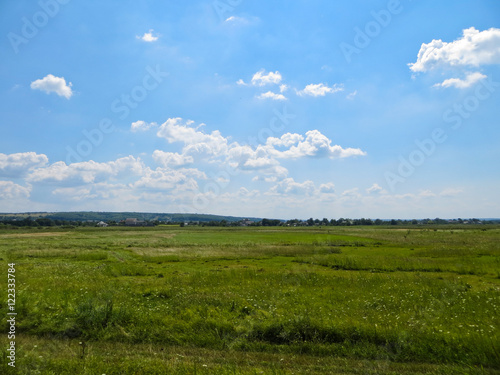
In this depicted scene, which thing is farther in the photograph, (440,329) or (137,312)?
(137,312)

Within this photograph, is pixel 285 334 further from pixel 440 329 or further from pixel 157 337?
pixel 440 329

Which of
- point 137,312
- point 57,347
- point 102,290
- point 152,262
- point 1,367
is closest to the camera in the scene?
point 1,367

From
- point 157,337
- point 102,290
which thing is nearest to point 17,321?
point 102,290

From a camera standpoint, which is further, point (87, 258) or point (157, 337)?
point (87, 258)

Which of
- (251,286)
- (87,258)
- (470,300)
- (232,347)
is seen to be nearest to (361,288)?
(470,300)

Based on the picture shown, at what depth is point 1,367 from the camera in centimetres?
781

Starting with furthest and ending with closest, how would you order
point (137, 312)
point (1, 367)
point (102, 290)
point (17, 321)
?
point (102, 290), point (137, 312), point (17, 321), point (1, 367)

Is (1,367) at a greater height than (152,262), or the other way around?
(1,367)

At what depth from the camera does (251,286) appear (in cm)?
1858

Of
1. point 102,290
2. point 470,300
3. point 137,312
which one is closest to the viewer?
point 137,312

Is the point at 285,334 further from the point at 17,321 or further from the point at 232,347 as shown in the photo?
the point at 17,321

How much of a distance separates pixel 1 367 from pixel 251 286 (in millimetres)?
12846

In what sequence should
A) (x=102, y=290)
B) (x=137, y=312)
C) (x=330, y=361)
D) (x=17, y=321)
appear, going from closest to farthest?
(x=330, y=361) < (x=17, y=321) < (x=137, y=312) < (x=102, y=290)

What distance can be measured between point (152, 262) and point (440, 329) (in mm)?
30988
